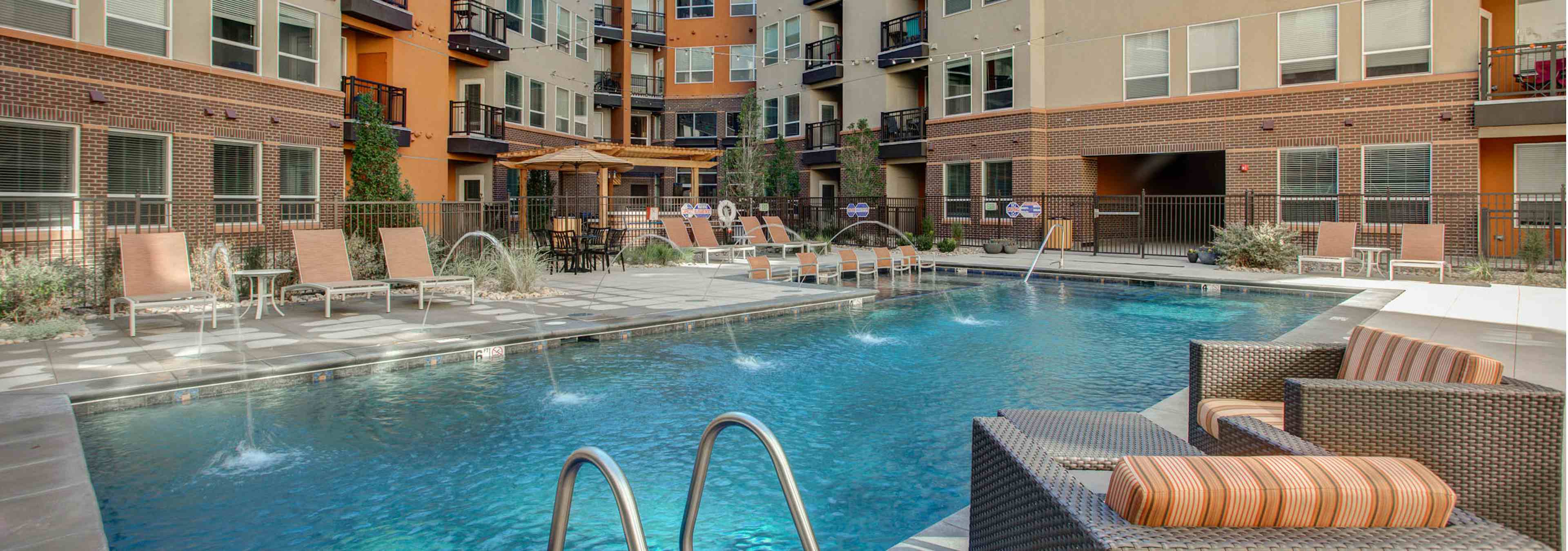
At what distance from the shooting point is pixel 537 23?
100ft

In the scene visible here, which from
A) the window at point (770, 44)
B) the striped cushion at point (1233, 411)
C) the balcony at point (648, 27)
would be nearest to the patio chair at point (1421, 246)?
the striped cushion at point (1233, 411)

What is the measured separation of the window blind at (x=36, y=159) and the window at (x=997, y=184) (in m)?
19.7

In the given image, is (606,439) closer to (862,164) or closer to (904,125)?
(862,164)

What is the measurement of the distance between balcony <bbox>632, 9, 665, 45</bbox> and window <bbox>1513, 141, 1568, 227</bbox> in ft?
101

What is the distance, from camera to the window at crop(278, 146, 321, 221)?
17.9m

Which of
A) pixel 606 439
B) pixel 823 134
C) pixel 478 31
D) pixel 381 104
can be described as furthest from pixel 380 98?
pixel 606 439

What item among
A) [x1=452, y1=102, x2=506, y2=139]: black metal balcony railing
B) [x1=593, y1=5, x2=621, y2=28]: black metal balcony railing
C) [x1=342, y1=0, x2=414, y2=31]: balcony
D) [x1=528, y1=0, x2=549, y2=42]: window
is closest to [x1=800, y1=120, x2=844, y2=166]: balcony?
[x1=528, y1=0, x2=549, y2=42]: window

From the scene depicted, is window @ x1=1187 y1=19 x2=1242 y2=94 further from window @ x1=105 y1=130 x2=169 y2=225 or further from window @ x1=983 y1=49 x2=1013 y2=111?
window @ x1=105 y1=130 x2=169 y2=225

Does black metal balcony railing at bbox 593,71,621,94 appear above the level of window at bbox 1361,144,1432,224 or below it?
above

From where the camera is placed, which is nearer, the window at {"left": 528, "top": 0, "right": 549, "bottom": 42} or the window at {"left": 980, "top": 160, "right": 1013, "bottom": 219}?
the window at {"left": 980, "top": 160, "right": 1013, "bottom": 219}

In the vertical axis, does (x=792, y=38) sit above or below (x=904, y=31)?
above

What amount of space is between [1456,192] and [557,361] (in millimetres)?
17169

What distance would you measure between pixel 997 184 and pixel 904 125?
Answer: 4897 millimetres

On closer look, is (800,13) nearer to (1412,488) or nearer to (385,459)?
(385,459)
